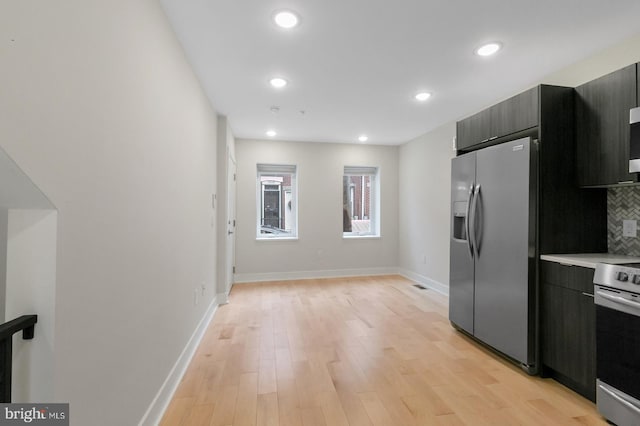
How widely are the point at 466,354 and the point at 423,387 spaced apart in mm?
758

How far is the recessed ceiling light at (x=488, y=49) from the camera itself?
2242 mm

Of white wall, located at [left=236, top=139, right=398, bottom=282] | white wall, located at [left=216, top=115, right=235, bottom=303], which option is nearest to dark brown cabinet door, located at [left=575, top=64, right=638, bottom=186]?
white wall, located at [left=236, top=139, right=398, bottom=282]

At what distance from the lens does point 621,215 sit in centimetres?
226

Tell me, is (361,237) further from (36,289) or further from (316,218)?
(36,289)

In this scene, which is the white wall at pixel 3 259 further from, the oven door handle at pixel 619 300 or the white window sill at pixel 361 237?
the white window sill at pixel 361 237

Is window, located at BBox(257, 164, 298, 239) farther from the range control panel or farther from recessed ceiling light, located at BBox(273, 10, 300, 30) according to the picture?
the range control panel

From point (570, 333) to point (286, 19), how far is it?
9.66ft

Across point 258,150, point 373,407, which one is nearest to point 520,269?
point 373,407

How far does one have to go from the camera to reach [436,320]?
336 centimetres

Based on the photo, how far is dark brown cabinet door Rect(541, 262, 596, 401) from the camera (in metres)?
1.91

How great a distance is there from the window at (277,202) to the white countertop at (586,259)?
3.92 meters

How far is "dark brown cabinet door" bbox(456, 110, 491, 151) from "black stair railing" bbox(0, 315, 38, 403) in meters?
3.28

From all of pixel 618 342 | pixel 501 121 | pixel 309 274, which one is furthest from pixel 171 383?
pixel 309 274

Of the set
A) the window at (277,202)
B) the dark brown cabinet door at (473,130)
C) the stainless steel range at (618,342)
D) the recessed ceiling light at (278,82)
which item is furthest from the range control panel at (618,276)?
the window at (277,202)
